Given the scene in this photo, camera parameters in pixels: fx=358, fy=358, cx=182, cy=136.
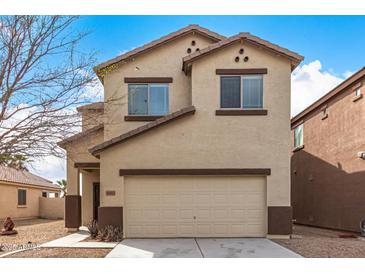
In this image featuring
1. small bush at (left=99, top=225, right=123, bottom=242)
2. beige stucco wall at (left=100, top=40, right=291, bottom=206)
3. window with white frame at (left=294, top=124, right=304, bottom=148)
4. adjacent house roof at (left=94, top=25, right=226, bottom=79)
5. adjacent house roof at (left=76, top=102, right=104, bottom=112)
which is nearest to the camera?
adjacent house roof at (left=76, top=102, right=104, bottom=112)

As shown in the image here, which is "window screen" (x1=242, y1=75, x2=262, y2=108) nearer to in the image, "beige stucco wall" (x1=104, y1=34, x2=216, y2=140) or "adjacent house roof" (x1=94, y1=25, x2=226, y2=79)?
"beige stucco wall" (x1=104, y1=34, x2=216, y2=140)

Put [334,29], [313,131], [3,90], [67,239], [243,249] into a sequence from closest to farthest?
[3,90], [243,249], [67,239], [334,29], [313,131]

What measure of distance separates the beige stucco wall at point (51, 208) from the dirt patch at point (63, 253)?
1842 cm

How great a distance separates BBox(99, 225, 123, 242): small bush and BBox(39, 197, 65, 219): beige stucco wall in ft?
56.3

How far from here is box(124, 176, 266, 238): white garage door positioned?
13.9m

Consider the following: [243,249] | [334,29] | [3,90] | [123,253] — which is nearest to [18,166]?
[3,90]

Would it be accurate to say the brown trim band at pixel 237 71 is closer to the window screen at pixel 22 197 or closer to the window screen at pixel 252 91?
the window screen at pixel 252 91

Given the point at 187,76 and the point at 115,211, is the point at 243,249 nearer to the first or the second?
the point at 115,211

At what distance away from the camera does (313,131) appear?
21078mm

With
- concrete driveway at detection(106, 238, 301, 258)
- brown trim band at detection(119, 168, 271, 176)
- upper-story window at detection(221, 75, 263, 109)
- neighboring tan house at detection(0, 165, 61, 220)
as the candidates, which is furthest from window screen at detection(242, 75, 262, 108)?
neighboring tan house at detection(0, 165, 61, 220)

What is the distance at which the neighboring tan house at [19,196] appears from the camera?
82.7ft

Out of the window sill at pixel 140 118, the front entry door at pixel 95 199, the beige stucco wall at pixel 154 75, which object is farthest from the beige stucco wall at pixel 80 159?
the front entry door at pixel 95 199

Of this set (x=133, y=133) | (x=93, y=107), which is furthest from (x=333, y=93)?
(x=93, y=107)

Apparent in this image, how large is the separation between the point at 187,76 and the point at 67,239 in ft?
27.8
